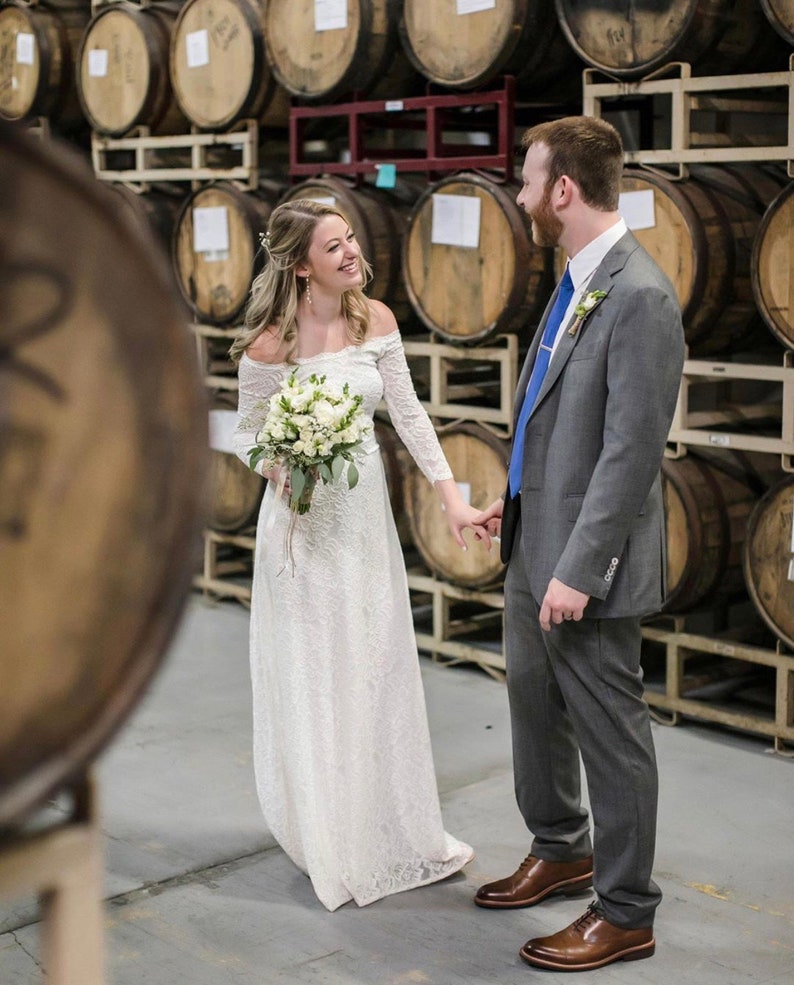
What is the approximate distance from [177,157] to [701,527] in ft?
13.7

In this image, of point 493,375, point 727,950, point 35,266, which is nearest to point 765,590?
point 727,950

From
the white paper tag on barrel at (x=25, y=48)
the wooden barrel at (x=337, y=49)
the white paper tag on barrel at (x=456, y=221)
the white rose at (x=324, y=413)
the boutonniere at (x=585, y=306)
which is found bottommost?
the white rose at (x=324, y=413)

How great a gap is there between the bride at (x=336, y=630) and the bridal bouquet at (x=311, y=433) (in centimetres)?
11

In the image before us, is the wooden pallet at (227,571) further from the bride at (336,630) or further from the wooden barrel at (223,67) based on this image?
the bride at (336,630)

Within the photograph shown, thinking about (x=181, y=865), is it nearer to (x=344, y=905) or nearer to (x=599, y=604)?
(x=344, y=905)

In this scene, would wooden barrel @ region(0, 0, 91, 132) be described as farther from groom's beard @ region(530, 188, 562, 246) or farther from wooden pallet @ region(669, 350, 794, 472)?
groom's beard @ region(530, 188, 562, 246)

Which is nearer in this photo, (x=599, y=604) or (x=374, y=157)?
(x=599, y=604)

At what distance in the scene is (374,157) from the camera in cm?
755

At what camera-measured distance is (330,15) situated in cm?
616

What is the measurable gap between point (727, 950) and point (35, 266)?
3.03m

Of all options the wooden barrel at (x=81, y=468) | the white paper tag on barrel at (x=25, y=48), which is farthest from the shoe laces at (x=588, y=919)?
the white paper tag on barrel at (x=25, y=48)

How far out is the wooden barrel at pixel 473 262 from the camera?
5.54 meters

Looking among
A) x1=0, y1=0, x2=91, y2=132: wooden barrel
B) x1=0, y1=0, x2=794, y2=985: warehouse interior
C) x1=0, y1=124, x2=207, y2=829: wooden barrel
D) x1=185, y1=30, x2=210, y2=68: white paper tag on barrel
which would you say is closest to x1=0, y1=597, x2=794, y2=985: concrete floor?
x1=0, y1=0, x2=794, y2=985: warehouse interior

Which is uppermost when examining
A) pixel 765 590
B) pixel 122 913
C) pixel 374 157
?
pixel 374 157
